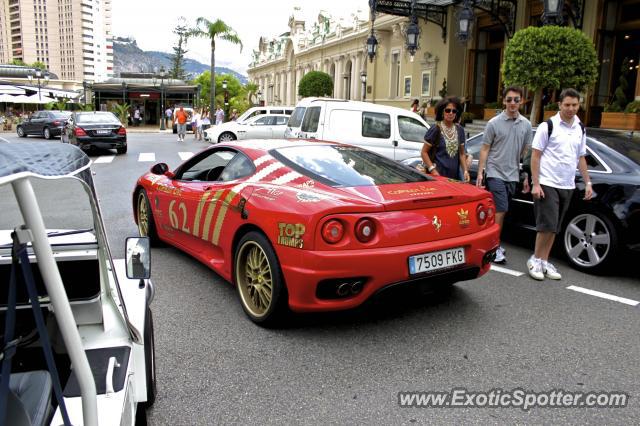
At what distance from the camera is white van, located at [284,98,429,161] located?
10.8 m

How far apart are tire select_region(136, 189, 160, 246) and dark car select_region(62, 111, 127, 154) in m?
13.0

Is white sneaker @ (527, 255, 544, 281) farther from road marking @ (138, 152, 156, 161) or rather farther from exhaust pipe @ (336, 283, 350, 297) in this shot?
road marking @ (138, 152, 156, 161)

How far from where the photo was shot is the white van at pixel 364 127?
10758 millimetres

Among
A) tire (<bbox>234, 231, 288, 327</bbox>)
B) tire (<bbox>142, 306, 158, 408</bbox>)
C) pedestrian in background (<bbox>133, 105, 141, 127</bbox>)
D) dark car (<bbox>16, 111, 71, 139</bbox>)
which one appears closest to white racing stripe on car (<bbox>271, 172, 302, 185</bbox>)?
tire (<bbox>234, 231, 288, 327</bbox>)

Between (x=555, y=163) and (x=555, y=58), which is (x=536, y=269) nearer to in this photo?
(x=555, y=163)

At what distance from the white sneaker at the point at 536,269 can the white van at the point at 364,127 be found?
5649 mm

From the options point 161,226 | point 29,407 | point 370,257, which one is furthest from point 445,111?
point 29,407

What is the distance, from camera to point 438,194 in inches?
158

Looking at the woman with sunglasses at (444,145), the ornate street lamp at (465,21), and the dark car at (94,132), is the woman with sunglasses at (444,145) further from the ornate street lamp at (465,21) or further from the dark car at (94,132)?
the dark car at (94,132)

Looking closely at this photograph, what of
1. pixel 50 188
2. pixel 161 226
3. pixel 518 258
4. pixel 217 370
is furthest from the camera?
pixel 518 258

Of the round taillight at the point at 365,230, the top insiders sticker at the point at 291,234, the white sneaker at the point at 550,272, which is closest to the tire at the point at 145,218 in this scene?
the top insiders sticker at the point at 291,234

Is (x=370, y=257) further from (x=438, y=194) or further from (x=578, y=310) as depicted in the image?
(x=578, y=310)

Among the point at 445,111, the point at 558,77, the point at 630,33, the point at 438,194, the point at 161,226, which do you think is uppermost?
the point at 630,33

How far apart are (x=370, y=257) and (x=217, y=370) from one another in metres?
1.19
